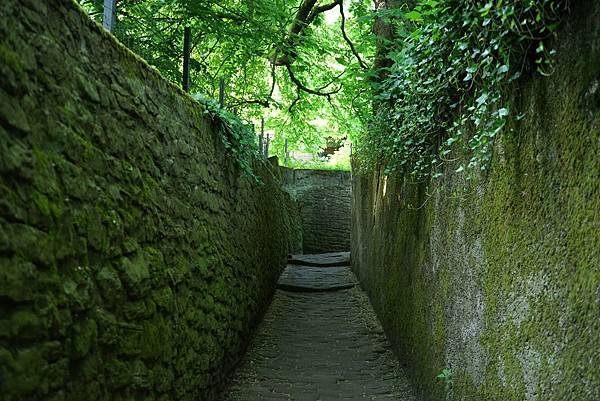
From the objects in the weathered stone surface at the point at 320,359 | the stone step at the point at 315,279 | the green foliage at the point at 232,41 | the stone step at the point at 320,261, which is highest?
the green foliage at the point at 232,41

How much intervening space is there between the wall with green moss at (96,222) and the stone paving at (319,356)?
2.35ft

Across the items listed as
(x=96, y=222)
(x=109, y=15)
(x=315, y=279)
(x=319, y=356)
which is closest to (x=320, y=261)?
(x=315, y=279)

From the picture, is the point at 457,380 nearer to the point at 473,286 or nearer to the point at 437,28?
the point at 473,286

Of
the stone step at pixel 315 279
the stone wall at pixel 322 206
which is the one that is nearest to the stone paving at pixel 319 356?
the stone step at pixel 315 279

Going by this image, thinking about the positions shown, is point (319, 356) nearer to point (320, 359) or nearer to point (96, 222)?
point (320, 359)

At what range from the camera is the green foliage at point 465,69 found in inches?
74.2

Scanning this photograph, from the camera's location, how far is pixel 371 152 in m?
6.22

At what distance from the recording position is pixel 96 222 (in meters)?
2.16

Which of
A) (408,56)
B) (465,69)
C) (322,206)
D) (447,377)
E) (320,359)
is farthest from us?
(322,206)

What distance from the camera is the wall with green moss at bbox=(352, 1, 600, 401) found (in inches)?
63.5

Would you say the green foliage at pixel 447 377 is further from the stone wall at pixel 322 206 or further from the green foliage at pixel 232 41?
the stone wall at pixel 322 206

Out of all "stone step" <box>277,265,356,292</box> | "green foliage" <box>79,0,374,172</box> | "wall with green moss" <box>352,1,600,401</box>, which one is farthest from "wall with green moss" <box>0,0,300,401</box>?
"stone step" <box>277,265,356,292</box>

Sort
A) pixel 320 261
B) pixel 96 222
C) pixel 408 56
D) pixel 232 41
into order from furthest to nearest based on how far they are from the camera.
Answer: pixel 320 261
pixel 232 41
pixel 408 56
pixel 96 222

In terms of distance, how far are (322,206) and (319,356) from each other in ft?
29.8
